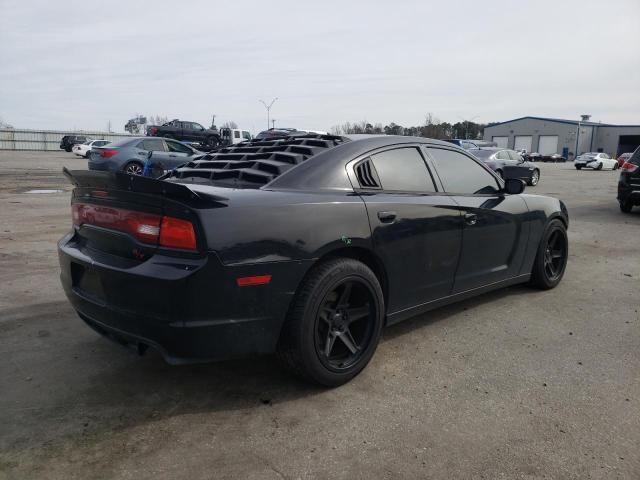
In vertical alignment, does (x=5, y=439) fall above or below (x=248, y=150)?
below

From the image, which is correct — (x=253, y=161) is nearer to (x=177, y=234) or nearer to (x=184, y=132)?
(x=177, y=234)

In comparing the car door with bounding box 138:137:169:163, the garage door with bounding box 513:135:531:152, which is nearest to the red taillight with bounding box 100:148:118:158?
the car door with bounding box 138:137:169:163

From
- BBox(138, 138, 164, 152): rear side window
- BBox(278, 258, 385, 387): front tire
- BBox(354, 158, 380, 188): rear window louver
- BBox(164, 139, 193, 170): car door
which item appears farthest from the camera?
BBox(138, 138, 164, 152): rear side window

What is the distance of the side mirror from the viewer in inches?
176

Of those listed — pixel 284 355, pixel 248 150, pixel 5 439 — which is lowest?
pixel 5 439

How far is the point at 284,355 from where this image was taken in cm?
295

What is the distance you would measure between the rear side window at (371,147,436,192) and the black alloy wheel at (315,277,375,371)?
80 cm

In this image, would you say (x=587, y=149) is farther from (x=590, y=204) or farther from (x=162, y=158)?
(x=162, y=158)

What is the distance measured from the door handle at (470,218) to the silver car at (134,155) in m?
12.4

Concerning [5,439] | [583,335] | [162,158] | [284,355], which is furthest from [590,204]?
[5,439]

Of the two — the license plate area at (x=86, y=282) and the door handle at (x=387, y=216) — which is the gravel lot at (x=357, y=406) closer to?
the license plate area at (x=86, y=282)

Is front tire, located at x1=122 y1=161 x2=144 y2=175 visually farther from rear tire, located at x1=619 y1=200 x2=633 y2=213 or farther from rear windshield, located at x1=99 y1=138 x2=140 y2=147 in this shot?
rear tire, located at x1=619 y1=200 x2=633 y2=213

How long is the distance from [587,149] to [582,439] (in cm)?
8704

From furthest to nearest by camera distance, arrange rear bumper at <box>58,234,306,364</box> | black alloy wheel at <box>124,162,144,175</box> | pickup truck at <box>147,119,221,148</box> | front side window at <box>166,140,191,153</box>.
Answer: pickup truck at <box>147,119,221,148</box>, front side window at <box>166,140,191,153</box>, black alloy wheel at <box>124,162,144,175</box>, rear bumper at <box>58,234,306,364</box>
